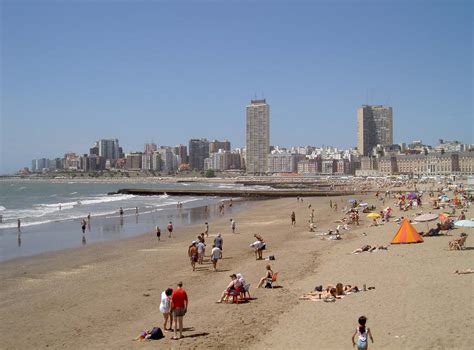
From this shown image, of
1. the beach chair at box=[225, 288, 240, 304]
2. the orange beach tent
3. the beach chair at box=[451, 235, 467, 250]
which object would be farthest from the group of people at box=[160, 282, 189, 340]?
the orange beach tent

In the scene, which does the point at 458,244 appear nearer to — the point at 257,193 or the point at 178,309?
the point at 178,309

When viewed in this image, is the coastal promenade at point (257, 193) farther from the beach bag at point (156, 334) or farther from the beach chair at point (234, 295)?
the beach bag at point (156, 334)

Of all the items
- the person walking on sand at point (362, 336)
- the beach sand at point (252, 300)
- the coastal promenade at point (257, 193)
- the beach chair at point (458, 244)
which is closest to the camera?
the person walking on sand at point (362, 336)

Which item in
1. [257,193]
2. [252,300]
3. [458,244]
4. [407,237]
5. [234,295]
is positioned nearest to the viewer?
[234,295]

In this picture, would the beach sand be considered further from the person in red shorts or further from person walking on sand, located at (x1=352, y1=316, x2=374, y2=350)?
person walking on sand, located at (x1=352, y1=316, x2=374, y2=350)

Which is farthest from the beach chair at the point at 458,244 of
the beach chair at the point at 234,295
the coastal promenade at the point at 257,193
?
the coastal promenade at the point at 257,193

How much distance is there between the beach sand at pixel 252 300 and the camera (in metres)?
8.46

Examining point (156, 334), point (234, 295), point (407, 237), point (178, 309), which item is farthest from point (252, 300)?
point (407, 237)

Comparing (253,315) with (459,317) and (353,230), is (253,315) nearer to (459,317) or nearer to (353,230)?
(459,317)

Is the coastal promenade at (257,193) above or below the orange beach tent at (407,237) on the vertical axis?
below

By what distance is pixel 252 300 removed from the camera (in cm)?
1120

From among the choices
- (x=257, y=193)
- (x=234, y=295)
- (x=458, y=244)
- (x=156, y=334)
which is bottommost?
(x=257, y=193)

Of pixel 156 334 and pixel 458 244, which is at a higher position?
pixel 458 244

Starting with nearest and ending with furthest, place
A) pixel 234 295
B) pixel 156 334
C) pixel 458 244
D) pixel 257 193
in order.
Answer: pixel 156 334
pixel 234 295
pixel 458 244
pixel 257 193
